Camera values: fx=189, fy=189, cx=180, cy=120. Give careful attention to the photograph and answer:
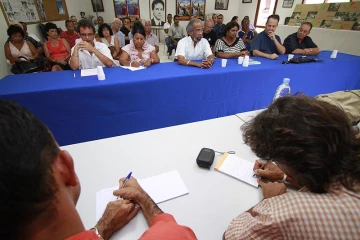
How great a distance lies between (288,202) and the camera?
0.51m

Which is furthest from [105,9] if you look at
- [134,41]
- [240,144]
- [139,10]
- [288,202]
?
[288,202]

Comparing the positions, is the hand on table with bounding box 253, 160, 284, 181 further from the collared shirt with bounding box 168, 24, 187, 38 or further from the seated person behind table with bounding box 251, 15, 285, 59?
the collared shirt with bounding box 168, 24, 187, 38

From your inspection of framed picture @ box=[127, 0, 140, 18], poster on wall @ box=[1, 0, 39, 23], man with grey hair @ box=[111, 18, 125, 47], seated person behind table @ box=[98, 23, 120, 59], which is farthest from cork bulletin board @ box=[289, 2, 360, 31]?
poster on wall @ box=[1, 0, 39, 23]

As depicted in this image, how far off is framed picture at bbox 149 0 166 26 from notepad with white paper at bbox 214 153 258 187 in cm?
763

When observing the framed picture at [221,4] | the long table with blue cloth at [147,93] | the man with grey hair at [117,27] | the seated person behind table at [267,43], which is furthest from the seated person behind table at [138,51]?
the framed picture at [221,4]

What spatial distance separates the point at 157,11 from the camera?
7.21m

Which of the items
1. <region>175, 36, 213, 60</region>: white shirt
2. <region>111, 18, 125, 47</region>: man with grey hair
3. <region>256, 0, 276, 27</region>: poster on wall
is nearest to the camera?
<region>175, 36, 213, 60</region>: white shirt

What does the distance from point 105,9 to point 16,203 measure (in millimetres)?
8260

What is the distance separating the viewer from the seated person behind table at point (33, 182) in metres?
0.29

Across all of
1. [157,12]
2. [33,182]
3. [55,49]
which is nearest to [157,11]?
[157,12]

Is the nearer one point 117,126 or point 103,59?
point 117,126

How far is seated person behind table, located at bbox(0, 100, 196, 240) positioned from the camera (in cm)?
29

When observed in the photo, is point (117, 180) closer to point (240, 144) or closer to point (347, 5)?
point (240, 144)

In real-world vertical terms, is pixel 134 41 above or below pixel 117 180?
above
